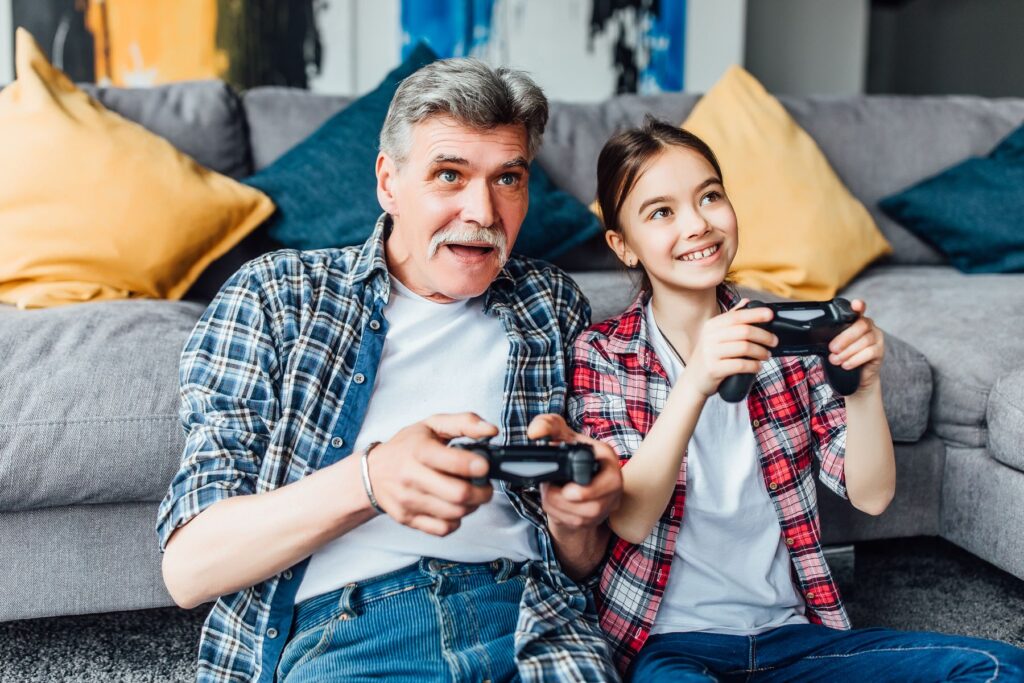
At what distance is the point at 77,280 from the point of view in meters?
1.81

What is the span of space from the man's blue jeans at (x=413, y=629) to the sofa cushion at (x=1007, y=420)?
37.3 inches

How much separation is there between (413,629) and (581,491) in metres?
0.25

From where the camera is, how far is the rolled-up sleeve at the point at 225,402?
101 centimetres

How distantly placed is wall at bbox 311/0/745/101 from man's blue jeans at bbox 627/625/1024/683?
112 inches

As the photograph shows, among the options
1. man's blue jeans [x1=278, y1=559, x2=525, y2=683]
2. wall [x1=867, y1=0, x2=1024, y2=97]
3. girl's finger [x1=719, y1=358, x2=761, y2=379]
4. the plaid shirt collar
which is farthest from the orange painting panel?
wall [x1=867, y1=0, x2=1024, y2=97]

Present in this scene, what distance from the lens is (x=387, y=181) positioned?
125 cm

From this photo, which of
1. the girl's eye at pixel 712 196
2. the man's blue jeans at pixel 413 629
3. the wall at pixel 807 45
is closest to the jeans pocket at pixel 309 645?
the man's blue jeans at pixel 413 629

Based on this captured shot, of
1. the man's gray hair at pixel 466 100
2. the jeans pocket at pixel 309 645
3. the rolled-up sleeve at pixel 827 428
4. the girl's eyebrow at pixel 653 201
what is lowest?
the jeans pocket at pixel 309 645

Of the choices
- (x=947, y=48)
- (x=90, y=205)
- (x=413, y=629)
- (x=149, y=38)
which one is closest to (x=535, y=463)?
(x=413, y=629)

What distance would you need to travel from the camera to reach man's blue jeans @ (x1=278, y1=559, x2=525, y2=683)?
3.14 ft

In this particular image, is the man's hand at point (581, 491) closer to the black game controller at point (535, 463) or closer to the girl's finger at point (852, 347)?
the black game controller at point (535, 463)

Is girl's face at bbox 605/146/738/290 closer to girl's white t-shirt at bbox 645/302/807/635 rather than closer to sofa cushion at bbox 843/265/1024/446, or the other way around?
girl's white t-shirt at bbox 645/302/807/635

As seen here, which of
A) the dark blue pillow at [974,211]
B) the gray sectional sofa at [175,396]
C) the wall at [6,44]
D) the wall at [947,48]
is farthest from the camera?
the wall at [947,48]

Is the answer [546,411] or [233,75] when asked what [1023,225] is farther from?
[233,75]
